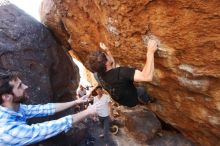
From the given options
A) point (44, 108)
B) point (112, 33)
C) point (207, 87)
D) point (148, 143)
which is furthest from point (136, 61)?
point (148, 143)

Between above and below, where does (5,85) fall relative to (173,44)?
below

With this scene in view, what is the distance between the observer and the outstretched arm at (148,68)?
4.63 metres

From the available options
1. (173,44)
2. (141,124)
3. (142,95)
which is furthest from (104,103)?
(141,124)

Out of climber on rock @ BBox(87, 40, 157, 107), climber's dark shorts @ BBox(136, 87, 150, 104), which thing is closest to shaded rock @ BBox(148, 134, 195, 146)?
climber's dark shorts @ BBox(136, 87, 150, 104)

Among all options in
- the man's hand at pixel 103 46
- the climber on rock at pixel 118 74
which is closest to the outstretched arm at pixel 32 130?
the climber on rock at pixel 118 74

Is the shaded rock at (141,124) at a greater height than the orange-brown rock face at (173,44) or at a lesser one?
lesser

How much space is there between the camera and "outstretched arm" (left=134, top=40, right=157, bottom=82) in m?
4.63

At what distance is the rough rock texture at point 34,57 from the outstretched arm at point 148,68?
2.35 m

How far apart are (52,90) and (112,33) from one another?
232 cm

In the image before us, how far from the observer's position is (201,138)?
633 centimetres

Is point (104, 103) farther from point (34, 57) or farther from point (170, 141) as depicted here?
point (170, 141)

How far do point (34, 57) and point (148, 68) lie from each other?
9.56 ft

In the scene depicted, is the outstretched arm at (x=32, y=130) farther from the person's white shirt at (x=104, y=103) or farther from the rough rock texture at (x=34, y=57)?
the rough rock texture at (x=34, y=57)

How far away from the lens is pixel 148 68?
4637 millimetres
